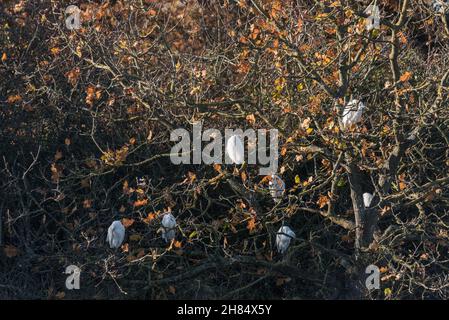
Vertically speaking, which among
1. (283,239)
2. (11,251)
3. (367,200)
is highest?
(367,200)

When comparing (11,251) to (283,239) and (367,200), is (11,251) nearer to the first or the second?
(283,239)

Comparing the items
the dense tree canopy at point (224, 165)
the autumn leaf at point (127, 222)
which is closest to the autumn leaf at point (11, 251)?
the dense tree canopy at point (224, 165)

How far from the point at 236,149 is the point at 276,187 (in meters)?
0.41

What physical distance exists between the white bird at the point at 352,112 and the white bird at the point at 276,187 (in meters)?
0.63

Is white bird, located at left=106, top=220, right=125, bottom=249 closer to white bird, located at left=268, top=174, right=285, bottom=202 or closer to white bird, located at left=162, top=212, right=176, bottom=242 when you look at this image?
white bird, located at left=162, top=212, right=176, bottom=242

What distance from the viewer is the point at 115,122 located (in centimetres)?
724

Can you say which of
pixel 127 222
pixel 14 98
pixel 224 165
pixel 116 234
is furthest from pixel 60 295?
pixel 14 98

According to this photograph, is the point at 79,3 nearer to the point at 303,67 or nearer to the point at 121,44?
the point at 121,44

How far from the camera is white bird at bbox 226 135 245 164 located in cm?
614

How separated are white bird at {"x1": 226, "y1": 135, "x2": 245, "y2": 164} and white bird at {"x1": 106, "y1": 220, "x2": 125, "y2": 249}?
3.21 ft

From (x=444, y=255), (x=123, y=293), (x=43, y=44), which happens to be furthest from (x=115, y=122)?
(x=444, y=255)

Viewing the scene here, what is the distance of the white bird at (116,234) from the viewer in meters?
6.37

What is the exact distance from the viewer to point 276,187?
20.6ft

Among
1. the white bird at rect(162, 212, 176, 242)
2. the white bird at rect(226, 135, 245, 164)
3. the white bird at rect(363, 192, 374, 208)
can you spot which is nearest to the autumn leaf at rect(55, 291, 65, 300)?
the white bird at rect(162, 212, 176, 242)
